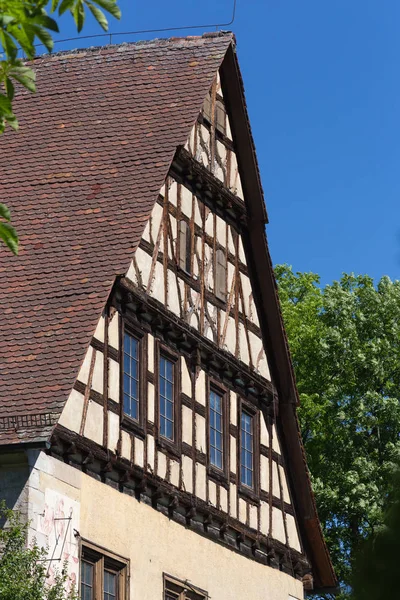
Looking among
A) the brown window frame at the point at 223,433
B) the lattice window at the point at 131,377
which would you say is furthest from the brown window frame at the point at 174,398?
the brown window frame at the point at 223,433

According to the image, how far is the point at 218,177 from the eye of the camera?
20.3 meters

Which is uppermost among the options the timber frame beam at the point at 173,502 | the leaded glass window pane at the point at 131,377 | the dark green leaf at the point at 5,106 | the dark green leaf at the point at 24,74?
the leaded glass window pane at the point at 131,377

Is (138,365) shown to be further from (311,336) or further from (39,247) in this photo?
(311,336)

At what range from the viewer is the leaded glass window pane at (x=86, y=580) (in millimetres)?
15047

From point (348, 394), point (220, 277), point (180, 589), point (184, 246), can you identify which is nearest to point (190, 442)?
point (180, 589)

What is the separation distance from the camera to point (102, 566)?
1533 cm

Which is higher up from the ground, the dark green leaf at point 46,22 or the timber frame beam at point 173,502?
the timber frame beam at point 173,502

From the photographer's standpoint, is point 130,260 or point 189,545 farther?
point 189,545

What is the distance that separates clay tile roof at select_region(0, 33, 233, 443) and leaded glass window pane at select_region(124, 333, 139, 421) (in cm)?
115

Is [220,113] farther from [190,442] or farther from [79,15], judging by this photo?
[79,15]

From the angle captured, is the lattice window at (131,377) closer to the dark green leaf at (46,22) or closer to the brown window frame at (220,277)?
the brown window frame at (220,277)

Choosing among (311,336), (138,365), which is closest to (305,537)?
(138,365)

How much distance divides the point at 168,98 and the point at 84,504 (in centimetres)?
712

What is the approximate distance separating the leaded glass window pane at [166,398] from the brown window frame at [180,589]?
186 centimetres
